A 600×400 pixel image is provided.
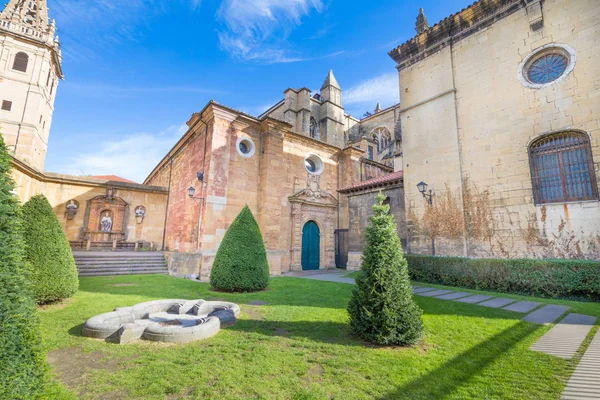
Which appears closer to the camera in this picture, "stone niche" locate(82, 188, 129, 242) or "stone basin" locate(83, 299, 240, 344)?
"stone basin" locate(83, 299, 240, 344)

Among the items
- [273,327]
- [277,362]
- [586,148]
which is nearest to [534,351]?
[277,362]

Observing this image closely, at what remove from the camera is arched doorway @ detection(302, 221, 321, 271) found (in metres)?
16.1

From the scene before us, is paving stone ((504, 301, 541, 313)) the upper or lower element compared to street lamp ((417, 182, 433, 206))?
lower

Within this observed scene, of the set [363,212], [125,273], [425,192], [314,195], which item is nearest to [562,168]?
[425,192]

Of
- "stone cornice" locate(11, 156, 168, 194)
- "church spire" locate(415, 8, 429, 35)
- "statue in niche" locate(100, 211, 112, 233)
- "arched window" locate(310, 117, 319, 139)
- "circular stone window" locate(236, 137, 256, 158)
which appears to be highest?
"church spire" locate(415, 8, 429, 35)

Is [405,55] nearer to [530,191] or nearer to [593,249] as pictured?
[530,191]

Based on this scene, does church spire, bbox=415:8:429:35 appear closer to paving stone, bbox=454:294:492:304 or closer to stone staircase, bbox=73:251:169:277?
paving stone, bbox=454:294:492:304

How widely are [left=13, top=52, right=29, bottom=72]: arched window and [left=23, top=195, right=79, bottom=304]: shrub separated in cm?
3369

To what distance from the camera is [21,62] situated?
27531mm

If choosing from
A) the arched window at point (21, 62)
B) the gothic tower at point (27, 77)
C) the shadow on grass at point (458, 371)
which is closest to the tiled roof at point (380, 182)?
the shadow on grass at point (458, 371)

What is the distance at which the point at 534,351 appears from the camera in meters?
3.73

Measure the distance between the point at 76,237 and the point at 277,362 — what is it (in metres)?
19.3

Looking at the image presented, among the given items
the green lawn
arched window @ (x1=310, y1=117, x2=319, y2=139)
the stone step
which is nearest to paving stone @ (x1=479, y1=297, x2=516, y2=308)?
the green lawn

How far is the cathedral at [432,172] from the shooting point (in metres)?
9.31
